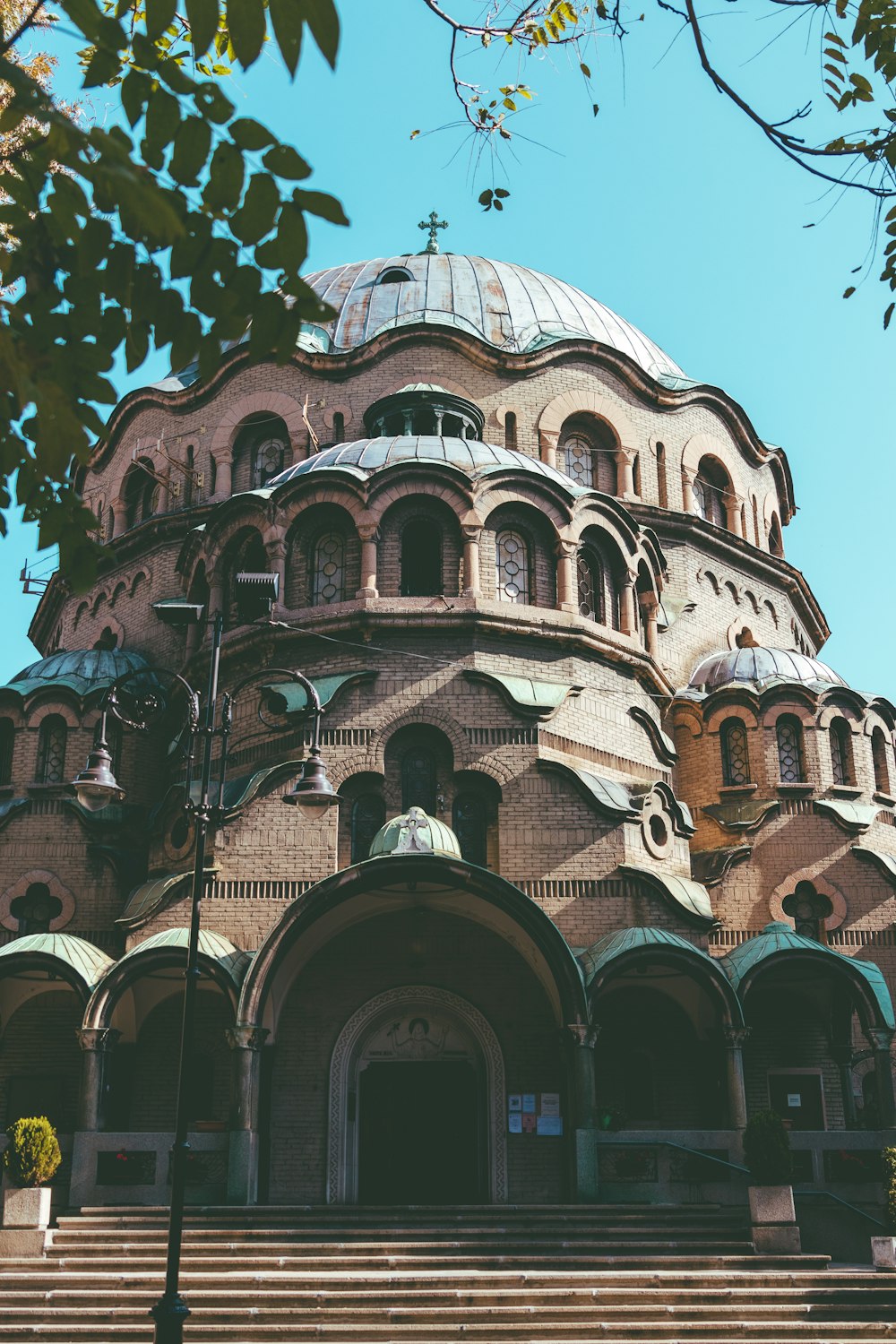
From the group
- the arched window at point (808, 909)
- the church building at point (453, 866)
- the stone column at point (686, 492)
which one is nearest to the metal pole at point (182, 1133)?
the church building at point (453, 866)

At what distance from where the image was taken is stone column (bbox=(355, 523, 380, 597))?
20.7m

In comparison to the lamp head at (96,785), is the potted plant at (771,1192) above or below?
below

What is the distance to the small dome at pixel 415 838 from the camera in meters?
17.1

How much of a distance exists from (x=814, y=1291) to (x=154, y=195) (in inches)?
494

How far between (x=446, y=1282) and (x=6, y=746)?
44.7 ft

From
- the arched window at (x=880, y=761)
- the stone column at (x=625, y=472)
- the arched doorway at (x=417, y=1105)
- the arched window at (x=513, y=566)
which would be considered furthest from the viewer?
the stone column at (x=625, y=472)

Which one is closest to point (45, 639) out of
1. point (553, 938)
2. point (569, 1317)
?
point (553, 938)

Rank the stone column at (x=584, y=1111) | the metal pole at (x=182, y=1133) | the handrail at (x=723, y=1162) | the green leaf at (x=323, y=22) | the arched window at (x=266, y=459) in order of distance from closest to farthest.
→ the green leaf at (x=323, y=22) → the metal pole at (x=182, y=1133) → the handrail at (x=723, y=1162) → the stone column at (x=584, y=1111) → the arched window at (x=266, y=459)

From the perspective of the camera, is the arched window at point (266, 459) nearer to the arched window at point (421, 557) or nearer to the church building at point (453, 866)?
the church building at point (453, 866)

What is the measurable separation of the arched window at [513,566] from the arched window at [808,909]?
6.52 metres

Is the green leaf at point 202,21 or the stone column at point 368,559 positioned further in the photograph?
the stone column at point 368,559

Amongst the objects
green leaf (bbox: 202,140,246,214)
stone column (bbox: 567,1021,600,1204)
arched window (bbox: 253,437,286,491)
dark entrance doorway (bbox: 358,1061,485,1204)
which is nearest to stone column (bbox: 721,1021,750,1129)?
stone column (bbox: 567,1021,600,1204)

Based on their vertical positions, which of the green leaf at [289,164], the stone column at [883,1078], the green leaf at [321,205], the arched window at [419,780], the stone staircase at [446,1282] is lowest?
the stone staircase at [446,1282]

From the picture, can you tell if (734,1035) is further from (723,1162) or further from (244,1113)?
(244,1113)
